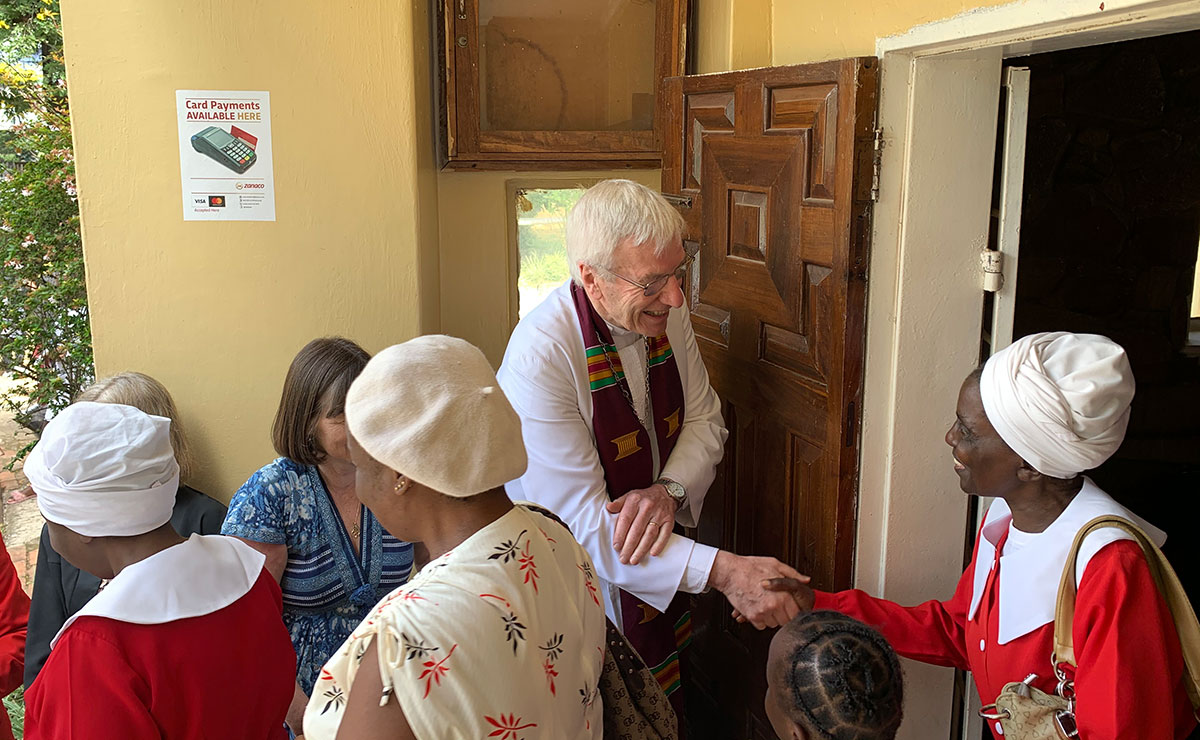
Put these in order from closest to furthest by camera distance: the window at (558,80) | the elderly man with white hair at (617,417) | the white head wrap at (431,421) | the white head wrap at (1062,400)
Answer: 1. the white head wrap at (431,421)
2. the white head wrap at (1062,400)
3. the elderly man with white hair at (617,417)
4. the window at (558,80)

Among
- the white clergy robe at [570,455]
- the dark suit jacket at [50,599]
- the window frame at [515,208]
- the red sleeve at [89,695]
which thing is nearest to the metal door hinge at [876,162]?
the white clergy robe at [570,455]

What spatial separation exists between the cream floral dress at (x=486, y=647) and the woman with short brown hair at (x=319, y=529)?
98 cm

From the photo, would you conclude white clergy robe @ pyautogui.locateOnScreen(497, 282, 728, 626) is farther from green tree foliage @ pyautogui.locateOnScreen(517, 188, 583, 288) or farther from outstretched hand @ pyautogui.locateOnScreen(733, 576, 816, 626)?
green tree foliage @ pyautogui.locateOnScreen(517, 188, 583, 288)

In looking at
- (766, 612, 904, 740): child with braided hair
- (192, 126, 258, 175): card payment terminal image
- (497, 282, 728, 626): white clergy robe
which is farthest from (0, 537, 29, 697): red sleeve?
(766, 612, 904, 740): child with braided hair

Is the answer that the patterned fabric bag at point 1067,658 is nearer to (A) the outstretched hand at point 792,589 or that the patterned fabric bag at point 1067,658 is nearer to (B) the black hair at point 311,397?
(A) the outstretched hand at point 792,589

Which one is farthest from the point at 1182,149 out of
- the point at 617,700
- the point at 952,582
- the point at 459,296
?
the point at 617,700

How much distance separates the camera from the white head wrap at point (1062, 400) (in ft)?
6.13

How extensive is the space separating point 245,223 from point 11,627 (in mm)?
1381

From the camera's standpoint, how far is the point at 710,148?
9.87ft

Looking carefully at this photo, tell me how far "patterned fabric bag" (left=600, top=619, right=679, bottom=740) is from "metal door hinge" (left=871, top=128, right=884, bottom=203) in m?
1.22

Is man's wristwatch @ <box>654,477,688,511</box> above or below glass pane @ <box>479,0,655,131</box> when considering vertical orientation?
below

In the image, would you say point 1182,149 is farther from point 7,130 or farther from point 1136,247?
point 7,130

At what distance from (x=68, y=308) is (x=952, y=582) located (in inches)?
190

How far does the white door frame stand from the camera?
241 centimetres
